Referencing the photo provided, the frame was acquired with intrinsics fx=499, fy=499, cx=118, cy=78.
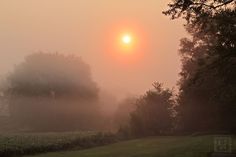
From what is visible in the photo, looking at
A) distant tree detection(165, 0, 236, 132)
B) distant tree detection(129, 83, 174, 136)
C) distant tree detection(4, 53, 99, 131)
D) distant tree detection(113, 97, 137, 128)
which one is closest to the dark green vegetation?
distant tree detection(129, 83, 174, 136)

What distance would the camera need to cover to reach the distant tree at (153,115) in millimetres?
70875

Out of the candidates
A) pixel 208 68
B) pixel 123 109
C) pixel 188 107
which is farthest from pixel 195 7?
pixel 123 109

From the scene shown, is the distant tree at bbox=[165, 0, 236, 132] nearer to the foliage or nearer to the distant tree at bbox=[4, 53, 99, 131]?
the foliage

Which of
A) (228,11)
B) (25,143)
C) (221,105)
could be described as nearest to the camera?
(228,11)

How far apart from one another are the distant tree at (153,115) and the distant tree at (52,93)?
26507 millimetres

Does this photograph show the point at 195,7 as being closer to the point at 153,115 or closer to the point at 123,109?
the point at 153,115

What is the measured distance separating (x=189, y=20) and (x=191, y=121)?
4068cm

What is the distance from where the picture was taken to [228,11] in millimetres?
30406

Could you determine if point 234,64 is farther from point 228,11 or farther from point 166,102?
point 166,102

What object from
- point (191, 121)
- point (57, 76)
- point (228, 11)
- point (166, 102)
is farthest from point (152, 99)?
point (228, 11)

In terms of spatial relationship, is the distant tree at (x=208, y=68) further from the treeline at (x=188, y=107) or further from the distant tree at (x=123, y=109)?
the distant tree at (x=123, y=109)

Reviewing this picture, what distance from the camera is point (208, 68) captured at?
109ft

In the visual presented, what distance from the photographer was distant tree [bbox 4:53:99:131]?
96812 mm

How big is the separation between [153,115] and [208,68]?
38445mm
